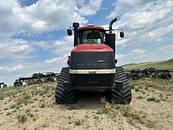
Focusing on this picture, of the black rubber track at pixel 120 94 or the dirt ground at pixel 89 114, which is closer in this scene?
the dirt ground at pixel 89 114

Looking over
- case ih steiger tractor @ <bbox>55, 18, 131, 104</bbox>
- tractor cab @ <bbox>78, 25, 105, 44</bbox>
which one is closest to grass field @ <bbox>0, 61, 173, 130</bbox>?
case ih steiger tractor @ <bbox>55, 18, 131, 104</bbox>

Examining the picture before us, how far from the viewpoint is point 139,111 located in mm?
17000

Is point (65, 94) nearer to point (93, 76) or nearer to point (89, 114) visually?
point (93, 76)

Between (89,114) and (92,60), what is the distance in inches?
106

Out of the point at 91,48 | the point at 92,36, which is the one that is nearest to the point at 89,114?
the point at 91,48

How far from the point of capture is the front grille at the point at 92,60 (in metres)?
17.6

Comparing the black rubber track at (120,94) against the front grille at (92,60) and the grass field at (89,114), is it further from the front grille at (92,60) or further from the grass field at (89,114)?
the front grille at (92,60)

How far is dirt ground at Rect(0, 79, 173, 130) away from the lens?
48.6ft

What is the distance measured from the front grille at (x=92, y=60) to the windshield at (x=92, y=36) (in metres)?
2.05

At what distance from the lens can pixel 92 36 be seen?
19.8 m

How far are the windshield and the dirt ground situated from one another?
2830 millimetres

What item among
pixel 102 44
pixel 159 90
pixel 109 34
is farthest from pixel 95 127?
pixel 159 90

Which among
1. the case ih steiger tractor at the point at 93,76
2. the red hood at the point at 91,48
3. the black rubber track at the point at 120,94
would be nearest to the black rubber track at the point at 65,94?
the case ih steiger tractor at the point at 93,76

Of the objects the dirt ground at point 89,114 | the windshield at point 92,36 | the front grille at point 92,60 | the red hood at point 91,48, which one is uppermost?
the windshield at point 92,36
